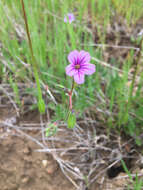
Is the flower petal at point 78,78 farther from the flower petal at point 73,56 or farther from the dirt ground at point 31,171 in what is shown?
the dirt ground at point 31,171

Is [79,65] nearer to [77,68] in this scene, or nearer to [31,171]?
[77,68]

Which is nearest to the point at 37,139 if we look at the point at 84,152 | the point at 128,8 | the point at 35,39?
the point at 84,152

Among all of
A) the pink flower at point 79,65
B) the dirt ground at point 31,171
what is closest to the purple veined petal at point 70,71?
the pink flower at point 79,65

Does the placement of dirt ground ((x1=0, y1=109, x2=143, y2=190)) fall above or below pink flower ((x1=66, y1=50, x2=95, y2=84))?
below

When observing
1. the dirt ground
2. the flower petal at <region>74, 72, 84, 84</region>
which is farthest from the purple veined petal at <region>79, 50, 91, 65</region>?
the dirt ground

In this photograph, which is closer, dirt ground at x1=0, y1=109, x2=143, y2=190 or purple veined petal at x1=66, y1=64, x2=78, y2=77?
purple veined petal at x1=66, y1=64, x2=78, y2=77

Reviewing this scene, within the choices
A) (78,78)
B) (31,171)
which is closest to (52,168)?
(31,171)

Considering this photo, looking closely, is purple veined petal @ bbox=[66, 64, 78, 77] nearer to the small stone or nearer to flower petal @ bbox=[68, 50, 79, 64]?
flower petal @ bbox=[68, 50, 79, 64]

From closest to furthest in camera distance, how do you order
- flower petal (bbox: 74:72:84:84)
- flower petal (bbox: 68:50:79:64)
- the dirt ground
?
flower petal (bbox: 74:72:84:84)
flower petal (bbox: 68:50:79:64)
the dirt ground
